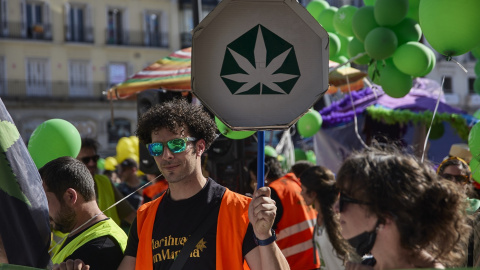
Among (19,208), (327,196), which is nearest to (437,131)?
(327,196)

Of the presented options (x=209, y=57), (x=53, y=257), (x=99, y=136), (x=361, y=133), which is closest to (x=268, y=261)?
(x=209, y=57)

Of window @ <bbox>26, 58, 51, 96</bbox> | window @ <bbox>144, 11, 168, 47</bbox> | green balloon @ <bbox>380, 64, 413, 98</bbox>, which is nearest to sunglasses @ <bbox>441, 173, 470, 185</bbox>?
green balloon @ <bbox>380, 64, 413, 98</bbox>

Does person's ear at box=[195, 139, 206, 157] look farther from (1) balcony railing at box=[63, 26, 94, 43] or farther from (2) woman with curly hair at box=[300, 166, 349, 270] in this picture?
(1) balcony railing at box=[63, 26, 94, 43]

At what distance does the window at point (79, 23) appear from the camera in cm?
3080

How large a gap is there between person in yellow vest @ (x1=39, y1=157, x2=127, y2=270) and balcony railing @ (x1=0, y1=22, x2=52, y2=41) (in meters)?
28.4

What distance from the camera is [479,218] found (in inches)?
127

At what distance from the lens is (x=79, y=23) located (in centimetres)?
3103

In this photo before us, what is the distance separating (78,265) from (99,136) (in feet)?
95.8

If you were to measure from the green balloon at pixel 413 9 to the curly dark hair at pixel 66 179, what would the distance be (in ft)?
8.46

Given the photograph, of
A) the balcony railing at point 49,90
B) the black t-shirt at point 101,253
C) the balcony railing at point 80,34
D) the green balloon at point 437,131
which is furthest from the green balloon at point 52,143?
the balcony railing at point 80,34

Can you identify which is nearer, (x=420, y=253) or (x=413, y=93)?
(x=420, y=253)

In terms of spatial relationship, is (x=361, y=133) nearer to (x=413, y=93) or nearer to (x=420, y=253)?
(x=413, y=93)

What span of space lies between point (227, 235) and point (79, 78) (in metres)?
29.7

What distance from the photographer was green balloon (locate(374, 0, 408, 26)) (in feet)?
13.9
